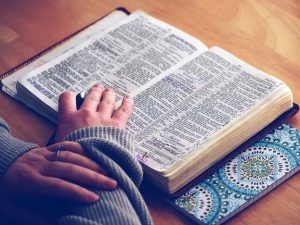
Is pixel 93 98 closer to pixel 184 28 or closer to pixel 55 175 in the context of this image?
pixel 55 175

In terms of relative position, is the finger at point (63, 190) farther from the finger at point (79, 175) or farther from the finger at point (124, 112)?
the finger at point (124, 112)

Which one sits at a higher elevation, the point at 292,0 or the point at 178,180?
the point at 292,0

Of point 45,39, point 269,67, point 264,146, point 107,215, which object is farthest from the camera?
point 45,39

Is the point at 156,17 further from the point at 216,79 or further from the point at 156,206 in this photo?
the point at 156,206

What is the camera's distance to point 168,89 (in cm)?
96

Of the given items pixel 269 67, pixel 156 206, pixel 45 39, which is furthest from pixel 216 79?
pixel 45 39

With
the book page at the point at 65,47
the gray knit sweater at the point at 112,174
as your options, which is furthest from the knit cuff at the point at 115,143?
the book page at the point at 65,47

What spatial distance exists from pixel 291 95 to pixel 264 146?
4.0 inches

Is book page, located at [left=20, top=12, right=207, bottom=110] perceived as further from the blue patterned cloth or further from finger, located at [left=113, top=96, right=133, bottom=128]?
the blue patterned cloth

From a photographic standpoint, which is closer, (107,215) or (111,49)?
(107,215)

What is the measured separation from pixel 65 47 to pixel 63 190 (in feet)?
1.32

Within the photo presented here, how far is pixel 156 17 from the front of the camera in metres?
1.16

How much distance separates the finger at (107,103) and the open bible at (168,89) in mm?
22

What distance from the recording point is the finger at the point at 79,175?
2.56ft
